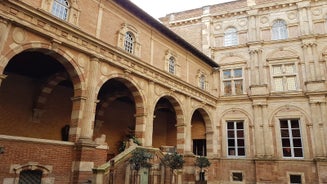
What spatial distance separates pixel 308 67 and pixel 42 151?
18.2 m

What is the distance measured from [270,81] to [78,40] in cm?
1495

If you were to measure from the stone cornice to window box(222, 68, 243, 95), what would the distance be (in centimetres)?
673

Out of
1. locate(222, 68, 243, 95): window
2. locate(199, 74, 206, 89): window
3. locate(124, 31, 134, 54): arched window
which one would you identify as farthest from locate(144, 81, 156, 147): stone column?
locate(222, 68, 243, 95): window

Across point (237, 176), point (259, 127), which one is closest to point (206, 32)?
point (259, 127)

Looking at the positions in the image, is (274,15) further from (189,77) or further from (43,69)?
(43,69)

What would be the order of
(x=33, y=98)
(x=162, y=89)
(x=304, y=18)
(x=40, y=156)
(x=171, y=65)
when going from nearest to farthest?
(x=40, y=156) → (x=33, y=98) → (x=162, y=89) → (x=171, y=65) → (x=304, y=18)

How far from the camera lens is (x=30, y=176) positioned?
8.95m

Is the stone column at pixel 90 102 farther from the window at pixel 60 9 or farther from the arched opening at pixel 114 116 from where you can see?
the arched opening at pixel 114 116

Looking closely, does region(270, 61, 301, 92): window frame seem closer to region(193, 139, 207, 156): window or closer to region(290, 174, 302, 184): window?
region(290, 174, 302, 184): window

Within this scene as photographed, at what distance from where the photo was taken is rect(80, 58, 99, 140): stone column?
411 inches

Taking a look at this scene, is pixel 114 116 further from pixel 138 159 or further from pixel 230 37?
pixel 230 37

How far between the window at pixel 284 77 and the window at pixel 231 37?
4.13 m

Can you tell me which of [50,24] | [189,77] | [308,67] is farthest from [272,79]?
[50,24]

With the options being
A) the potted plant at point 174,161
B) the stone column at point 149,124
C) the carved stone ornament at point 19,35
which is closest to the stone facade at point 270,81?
the stone column at point 149,124
